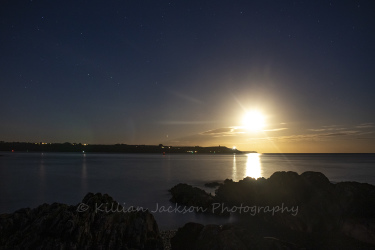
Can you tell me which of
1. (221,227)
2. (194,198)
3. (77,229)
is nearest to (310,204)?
(221,227)

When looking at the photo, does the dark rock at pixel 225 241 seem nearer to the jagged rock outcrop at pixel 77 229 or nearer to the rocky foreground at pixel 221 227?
the rocky foreground at pixel 221 227

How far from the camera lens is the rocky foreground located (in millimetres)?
11117

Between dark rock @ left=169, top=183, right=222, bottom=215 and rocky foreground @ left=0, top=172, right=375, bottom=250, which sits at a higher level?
rocky foreground @ left=0, top=172, right=375, bottom=250

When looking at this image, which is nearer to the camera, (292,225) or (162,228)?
(292,225)

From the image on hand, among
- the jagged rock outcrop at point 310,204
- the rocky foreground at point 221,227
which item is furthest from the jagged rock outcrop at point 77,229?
the jagged rock outcrop at point 310,204

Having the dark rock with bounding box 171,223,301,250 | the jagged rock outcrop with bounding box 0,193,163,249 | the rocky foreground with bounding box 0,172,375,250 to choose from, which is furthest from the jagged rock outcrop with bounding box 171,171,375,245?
the jagged rock outcrop with bounding box 0,193,163,249

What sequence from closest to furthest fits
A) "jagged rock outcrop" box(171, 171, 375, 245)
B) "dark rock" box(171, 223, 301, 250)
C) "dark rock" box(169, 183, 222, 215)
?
"dark rock" box(171, 223, 301, 250) < "jagged rock outcrop" box(171, 171, 375, 245) < "dark rock" box(169, 183, 222, 215)

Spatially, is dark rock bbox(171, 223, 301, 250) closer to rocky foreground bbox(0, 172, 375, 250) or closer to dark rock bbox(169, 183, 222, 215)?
rocky foreground bbox(0, 172, 375, 250)

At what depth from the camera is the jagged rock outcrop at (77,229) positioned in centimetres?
1121

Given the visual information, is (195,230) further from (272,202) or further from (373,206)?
(373,206)

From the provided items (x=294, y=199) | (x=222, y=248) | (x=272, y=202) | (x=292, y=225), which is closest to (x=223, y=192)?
(x=272, y=202)

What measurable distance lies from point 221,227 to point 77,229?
22.5ft

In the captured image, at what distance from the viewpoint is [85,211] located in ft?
41.7

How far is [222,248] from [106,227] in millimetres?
5789
